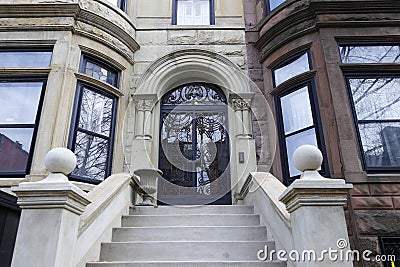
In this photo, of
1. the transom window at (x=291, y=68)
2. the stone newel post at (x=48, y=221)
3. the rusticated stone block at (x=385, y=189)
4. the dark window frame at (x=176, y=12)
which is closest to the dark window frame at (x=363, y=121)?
the rusticated stone block at (x=385, y=189)

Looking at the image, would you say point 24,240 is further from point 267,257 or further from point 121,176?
point 267,257

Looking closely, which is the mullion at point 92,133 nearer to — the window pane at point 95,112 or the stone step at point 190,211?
the window pane at point 95,112

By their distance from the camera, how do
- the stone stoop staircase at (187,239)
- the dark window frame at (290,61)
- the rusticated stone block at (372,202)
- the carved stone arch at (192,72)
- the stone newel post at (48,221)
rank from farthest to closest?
the carved stone arch at (192,72) < the dark window frame at (290,61) < the rusticated stone block at (372,202) < the stone stoop staircase at (187,239) < the stone newel post at (48,221)

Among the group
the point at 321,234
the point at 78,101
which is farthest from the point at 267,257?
the point at 78,101

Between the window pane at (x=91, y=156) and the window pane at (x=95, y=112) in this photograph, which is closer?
the window pane at (x=91, y=156)

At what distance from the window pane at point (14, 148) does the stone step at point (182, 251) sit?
2.82 m

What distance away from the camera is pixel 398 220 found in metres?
4.63

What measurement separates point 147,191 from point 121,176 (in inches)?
32.1

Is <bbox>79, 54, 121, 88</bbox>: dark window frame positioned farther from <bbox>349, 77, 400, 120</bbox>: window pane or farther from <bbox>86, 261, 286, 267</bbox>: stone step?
<bbox>349, 77, 400, 120</bbox>: window pane

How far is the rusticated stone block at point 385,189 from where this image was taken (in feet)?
15.7

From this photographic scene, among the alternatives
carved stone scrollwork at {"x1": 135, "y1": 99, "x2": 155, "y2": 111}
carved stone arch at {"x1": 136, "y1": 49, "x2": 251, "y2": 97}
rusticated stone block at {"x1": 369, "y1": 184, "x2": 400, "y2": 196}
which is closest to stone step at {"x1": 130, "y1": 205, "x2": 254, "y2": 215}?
rusticated stone block at {"x1": 369, "y1": 184, "x2": 400, "y2": 196}

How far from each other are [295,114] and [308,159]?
3.39 metres

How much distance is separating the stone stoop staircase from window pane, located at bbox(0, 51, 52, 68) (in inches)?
140

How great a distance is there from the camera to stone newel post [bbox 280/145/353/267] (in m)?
2.67
